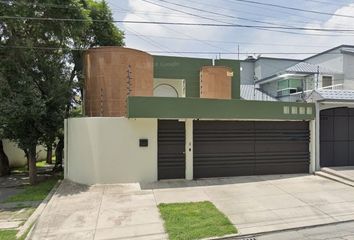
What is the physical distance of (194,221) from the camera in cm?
805

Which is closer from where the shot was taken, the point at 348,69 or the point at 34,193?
the point at 34,193

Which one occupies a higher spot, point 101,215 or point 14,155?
point 14,155

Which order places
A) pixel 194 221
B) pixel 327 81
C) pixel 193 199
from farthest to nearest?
pixel 327 81 → pixel 193 199 → pixel 194 221

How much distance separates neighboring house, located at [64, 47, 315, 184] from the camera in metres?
12.0

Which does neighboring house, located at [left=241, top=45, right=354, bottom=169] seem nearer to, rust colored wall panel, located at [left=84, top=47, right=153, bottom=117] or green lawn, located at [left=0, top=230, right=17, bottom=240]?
rust colored wall panel, located at [left=84, top=47, right=153, bottom=117]

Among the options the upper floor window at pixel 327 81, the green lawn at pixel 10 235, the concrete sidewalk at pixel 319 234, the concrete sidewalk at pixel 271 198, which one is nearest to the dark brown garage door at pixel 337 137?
the concrete sidewalk at pixel 271 198

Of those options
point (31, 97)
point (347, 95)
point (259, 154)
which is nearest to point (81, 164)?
point (31, 97)

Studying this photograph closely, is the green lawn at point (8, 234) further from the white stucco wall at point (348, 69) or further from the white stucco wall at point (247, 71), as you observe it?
the white stucco wall at point (247, 71)

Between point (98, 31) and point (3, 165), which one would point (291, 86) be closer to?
point (98, 31)

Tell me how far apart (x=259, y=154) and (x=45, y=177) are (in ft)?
33.6

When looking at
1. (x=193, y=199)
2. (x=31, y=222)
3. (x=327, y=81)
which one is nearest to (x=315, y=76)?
(x=327, y=81)

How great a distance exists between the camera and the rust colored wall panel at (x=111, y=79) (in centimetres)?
1412

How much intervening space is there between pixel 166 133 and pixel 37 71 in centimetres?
661

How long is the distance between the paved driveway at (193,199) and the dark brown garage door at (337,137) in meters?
2.41
